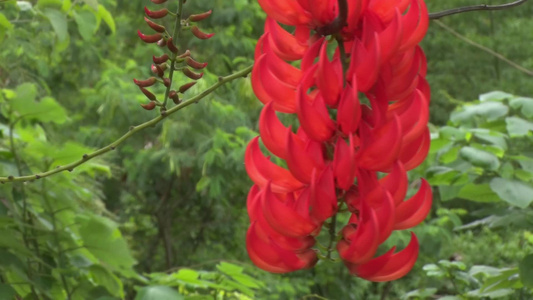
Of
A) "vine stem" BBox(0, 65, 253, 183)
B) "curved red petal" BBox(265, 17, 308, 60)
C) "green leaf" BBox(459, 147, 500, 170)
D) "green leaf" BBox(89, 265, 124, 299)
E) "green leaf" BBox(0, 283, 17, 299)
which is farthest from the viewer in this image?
"green leaf" BBox(89, 265, 124, 299)

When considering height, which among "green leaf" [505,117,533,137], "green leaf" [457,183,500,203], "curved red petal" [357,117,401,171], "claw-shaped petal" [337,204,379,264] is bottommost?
"green leaf" [457,183,500,203]

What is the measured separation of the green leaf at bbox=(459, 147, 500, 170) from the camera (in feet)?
6.87

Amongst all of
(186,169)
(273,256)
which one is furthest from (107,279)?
(186,169)

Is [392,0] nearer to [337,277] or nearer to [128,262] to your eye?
[128,262]

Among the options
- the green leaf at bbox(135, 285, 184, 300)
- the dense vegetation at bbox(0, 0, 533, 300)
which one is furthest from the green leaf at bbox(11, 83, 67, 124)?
the green leaf at bbox(135, 285, 184, 300)

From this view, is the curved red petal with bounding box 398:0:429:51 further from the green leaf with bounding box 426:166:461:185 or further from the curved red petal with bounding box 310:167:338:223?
the green leaf with bounding box 426:166:461:185

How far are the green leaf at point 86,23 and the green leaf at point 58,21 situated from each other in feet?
0.41

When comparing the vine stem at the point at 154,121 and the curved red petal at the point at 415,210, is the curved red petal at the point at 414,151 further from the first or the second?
the vine stem at the point at 154,121

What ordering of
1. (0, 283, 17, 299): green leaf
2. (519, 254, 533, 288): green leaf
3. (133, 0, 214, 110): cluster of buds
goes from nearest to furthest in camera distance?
(133, 0, 214, 110): cluster of buds, (519, 254, 533, 288): green leaf, (0, 283, 17, 299): green leaf

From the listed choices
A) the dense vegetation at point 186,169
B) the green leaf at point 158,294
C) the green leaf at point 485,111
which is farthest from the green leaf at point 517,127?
the green leaf at point 158,294

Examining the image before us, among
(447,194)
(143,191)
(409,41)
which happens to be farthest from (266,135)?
(143,191)

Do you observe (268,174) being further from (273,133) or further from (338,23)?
(338,23)

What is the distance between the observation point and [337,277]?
402 inches

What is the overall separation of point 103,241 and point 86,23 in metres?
0.71
